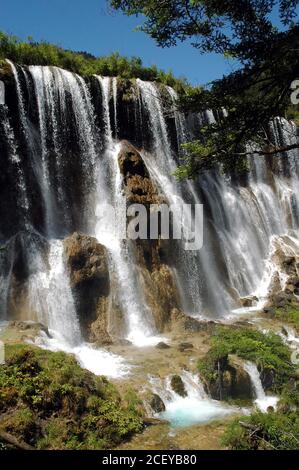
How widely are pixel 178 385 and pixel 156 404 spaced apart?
1.18m

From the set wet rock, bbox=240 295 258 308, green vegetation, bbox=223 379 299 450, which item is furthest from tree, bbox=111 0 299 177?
wet rock, bbox=240 295 258 308

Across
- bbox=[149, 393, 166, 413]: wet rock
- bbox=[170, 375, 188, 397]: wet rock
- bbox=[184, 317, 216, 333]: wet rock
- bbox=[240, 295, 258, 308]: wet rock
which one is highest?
bbox=[240, 295, 258, 308]: wet rock

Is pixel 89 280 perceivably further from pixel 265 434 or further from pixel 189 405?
pixel 265 434

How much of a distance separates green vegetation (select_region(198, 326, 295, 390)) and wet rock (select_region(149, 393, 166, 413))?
1.76m

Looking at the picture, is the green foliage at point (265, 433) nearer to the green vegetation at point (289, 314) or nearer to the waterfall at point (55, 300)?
the waterfall at point (55, 300)

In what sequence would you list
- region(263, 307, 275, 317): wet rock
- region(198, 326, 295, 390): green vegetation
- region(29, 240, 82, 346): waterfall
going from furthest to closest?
region(263, 307, 275, 317): wet rock
region(29, 240, 82, 346): waterfall
region(198, 326, 295, 390): green vegetation

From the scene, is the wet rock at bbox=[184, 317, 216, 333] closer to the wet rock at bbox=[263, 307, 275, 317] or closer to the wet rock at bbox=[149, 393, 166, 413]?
the wet rock at bbox=[263, 307, 275, 317]

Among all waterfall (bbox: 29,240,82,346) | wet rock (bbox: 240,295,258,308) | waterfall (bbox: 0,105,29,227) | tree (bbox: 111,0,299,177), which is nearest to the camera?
tree (bbox: 111,0,299,177)

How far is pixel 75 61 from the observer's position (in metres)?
22.8

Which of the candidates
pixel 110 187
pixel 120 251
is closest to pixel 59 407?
pixel 120 251

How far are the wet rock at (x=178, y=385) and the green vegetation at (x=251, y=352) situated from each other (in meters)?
0.75

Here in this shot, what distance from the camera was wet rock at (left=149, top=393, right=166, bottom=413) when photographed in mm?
10250

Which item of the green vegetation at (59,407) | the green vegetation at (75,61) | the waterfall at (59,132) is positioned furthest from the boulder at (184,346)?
the green vegetation at (75,61)

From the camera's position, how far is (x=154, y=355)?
1355 cm
